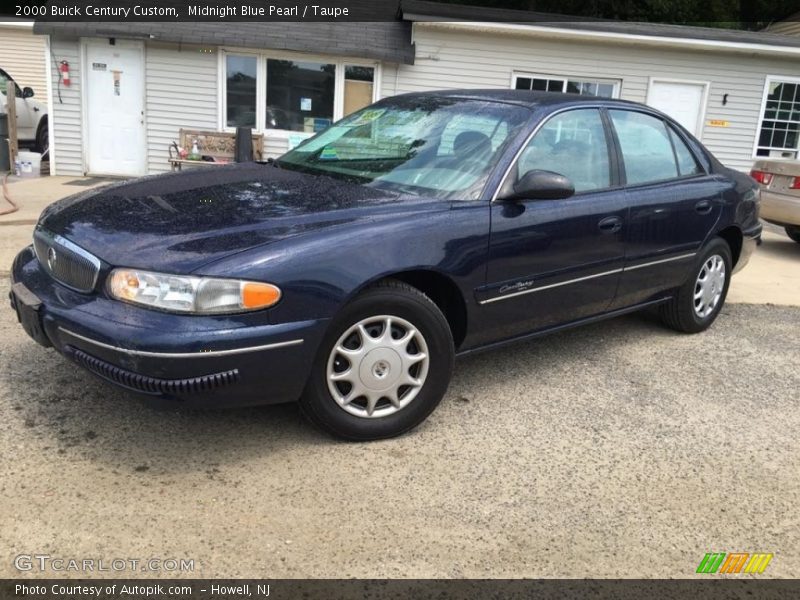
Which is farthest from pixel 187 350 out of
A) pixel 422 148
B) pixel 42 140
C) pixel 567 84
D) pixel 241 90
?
pixel 42 140

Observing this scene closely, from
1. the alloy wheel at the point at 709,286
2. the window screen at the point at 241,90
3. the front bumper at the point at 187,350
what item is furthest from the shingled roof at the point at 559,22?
the front bumper at the point at 187,350

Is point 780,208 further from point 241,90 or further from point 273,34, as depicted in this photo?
point 241,90

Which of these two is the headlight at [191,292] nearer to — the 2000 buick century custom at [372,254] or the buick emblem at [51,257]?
the 2000 buick century custom at [372,254]

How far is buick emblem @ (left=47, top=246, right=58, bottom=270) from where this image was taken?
10.4 ft

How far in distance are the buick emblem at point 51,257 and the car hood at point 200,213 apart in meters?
0.10

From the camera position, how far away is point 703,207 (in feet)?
15.8

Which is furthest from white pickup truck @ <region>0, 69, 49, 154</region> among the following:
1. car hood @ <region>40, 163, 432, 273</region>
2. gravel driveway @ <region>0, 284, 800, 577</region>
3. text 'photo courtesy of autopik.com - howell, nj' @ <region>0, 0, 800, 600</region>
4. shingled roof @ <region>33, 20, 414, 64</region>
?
car hood @ <region>40, 163, 432, 273</region>

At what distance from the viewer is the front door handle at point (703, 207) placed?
478cm

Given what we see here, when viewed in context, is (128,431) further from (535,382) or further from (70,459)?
(535,382)

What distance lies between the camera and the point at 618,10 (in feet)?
87.4

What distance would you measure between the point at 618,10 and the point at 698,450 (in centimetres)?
2670

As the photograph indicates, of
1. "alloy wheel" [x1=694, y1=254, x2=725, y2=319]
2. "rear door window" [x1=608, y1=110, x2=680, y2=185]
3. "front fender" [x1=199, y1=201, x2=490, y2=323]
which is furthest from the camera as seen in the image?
"alloy wheel" [x1=694, y1=254, x2=725, y2=319]

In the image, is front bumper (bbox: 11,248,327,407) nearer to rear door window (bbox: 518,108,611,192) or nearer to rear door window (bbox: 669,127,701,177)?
rear door window (bbox: 518,108,611,192)

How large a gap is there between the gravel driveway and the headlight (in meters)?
0.74
